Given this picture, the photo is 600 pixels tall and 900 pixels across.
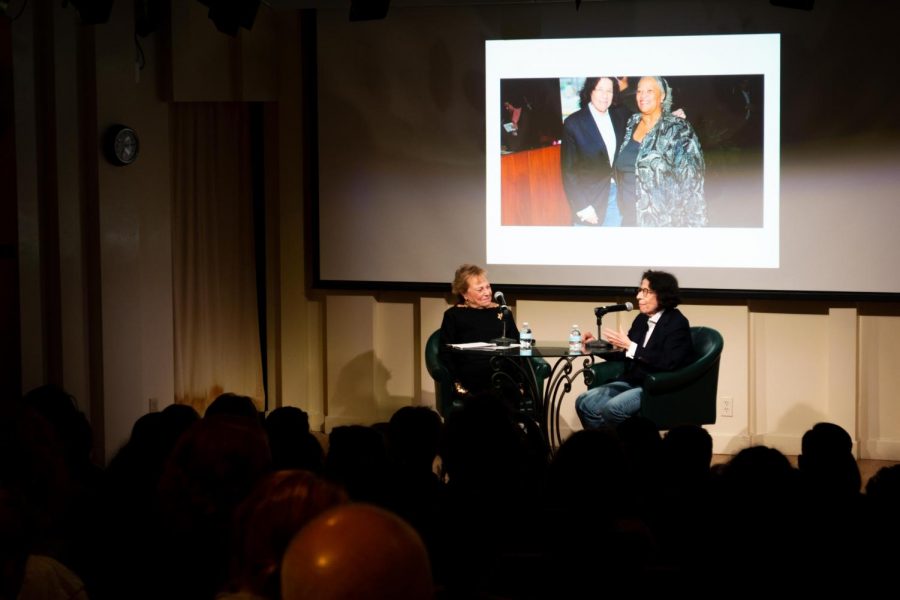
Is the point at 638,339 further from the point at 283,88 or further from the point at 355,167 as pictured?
the point at 283,88

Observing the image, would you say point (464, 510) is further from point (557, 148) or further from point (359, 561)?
point (557, 148)

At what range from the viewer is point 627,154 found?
21.1 ft

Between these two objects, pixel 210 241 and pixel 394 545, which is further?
pixel 210 241

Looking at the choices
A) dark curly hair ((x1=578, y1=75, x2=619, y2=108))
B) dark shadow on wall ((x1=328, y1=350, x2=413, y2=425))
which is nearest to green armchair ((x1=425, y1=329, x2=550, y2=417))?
dark shadow on wall ((x1=328, y1=350, x2=413, y2=425))

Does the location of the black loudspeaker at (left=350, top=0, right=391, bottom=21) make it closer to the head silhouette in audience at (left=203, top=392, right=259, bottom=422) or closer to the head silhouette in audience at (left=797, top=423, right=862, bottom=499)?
the head silhouette in audience at (left=203, top=392, right=259, bottom=422)

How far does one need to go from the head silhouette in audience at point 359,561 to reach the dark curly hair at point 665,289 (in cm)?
479

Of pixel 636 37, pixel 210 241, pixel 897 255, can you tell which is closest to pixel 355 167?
pixel 210 241

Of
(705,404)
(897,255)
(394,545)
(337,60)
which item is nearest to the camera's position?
(394,545)

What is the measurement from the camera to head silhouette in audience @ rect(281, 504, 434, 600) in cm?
90

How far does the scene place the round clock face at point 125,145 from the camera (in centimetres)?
542

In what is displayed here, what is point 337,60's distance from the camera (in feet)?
22.3

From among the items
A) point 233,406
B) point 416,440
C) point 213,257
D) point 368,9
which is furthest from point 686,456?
point 213,257

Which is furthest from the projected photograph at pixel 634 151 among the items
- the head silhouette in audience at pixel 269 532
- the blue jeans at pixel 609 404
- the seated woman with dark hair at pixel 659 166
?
the head silhouette in audience at pixel 269 532

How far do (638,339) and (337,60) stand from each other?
2.90m
